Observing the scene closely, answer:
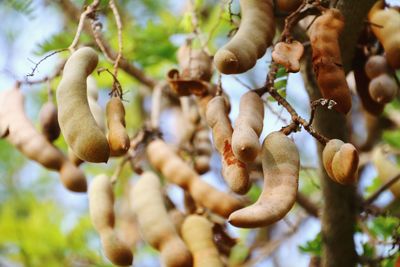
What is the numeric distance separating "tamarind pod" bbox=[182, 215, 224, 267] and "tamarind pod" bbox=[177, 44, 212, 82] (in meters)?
0.27

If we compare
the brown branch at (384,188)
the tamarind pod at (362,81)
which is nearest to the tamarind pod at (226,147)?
the tamarind pod at (362,81)

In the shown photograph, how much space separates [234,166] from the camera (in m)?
0.98

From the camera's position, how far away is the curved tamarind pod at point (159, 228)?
4.15ft

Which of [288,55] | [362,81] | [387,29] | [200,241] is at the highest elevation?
[288,55]

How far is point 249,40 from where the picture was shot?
1.03 metres

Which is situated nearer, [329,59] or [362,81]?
[329,59]

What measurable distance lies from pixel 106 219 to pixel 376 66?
545 mm

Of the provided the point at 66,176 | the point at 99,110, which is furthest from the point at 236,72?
the point at 66,176

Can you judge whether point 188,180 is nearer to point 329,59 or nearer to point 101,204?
point 101,204

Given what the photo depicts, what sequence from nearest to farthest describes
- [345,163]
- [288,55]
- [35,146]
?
[345,163] → [288,55] → [35,146]

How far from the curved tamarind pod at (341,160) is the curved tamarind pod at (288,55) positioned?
0.40 feet

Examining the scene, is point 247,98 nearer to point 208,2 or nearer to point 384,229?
point 384,229

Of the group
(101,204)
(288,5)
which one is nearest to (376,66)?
(288,5)

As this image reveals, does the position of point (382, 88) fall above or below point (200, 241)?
above
